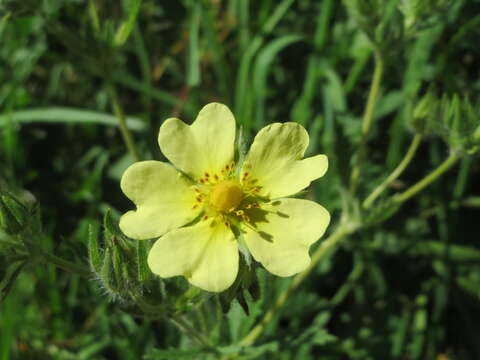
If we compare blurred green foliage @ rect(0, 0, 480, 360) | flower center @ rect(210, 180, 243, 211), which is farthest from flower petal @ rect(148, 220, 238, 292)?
blurred green foliage @ rect(0, 0, 480, 360)

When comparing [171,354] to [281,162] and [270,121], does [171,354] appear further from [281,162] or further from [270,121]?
[270,121]

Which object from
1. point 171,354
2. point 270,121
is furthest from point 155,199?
point 270,121

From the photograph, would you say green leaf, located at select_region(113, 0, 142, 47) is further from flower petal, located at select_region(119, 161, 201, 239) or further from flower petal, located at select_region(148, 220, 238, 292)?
flower petal, located at select_region(148, 220, 238, 292)

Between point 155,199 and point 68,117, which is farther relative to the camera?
point 68,117

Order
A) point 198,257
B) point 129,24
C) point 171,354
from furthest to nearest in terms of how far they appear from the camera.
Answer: point 129,24, point 171,354, point 198,257

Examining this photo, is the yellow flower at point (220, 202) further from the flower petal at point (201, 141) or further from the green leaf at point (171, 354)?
the green leaf at point (171, 354)

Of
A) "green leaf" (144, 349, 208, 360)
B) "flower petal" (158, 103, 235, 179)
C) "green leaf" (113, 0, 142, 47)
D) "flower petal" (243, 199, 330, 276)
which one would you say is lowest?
"green leaf" (144, 349, 208, 360)
